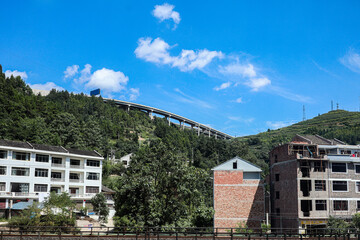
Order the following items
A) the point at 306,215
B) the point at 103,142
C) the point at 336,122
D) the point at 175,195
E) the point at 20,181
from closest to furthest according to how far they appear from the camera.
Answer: the point at 175,195 < the point at 306,215 < the point at 20,181 < the point at 103,142 < the point at 336,122

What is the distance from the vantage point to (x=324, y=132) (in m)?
138

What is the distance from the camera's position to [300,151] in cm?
4800

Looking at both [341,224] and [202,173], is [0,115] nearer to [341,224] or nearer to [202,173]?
[202,173]

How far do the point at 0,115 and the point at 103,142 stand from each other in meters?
28.0

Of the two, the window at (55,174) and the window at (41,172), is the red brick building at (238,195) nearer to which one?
the window at (55,174)

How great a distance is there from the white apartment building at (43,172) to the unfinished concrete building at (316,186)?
29788mm

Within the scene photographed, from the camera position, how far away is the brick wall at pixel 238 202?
49219 millimetres

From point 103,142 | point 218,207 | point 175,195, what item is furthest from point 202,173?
point 103,142

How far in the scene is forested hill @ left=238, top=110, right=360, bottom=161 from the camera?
123m

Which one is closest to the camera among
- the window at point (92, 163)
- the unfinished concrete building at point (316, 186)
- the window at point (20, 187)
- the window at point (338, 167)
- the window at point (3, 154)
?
the unfinished concrete building at point (316, 186)

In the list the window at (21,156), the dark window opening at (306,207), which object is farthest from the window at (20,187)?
the dark window opening at (306,207)

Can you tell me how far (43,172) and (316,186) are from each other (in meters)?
37.3

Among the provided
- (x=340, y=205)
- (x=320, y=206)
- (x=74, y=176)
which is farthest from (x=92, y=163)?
(x=340, y=205)

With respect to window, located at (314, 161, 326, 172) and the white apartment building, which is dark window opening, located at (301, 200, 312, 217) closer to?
window, located at (314, 161, 326, 172)
